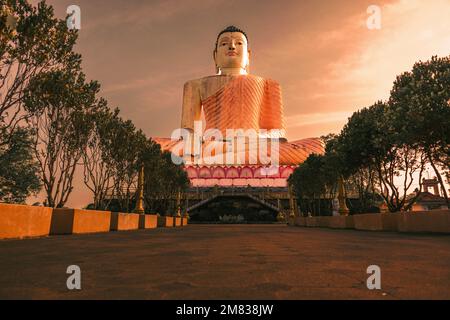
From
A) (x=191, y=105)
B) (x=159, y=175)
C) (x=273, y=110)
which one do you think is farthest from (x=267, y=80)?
(x=159, y=175)

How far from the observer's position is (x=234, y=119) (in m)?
63.0

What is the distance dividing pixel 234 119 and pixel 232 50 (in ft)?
39.9

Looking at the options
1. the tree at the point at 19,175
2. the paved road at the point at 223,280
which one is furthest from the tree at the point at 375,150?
the tree at the point at 19,175

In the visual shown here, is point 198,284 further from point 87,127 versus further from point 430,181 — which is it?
point 430,181

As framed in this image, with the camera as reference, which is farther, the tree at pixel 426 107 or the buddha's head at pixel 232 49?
the buddha's head at pixel 232 49

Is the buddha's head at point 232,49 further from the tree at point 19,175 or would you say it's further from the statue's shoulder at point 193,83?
the tree at point 19,175

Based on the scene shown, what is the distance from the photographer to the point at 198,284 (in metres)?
3.18

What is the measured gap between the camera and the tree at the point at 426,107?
49.6 ft

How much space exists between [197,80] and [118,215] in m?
51.8

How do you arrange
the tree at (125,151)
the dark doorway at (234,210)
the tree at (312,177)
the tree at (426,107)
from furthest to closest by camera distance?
the dark doorway at (234,210) → the tree at (312,177) → the tree at (125,151) → the tree at (426,107)

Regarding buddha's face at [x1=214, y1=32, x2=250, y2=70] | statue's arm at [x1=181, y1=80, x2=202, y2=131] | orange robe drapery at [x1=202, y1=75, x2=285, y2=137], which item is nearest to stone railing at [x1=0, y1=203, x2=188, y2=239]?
orange robe drapery at [x1=202, y1=75, x2=285, y2=137]

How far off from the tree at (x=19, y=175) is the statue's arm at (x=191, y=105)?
36141 millimetres

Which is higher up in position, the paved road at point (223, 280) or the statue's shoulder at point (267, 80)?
the statue's shoulder at point (267, 80)
